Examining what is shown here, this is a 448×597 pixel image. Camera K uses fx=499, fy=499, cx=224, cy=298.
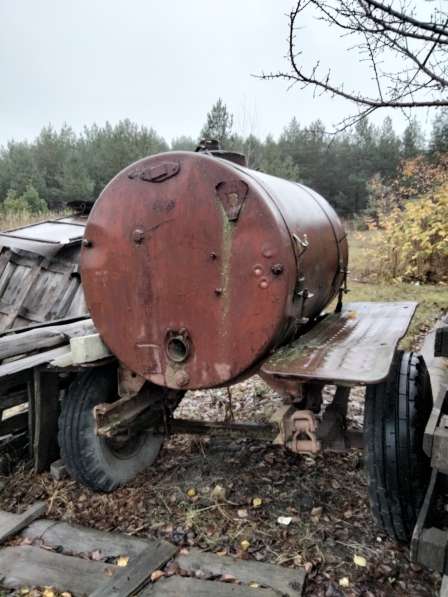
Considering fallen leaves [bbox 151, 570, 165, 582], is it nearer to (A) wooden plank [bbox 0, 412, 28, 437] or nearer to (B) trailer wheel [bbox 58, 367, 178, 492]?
(B) trailer wheel [bbox 58, 367, 178, 492]

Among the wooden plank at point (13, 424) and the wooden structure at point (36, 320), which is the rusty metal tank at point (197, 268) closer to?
the wooden structure at point (36, 320)

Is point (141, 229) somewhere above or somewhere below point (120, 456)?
above

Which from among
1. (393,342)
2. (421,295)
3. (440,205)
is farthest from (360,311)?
(440,205)

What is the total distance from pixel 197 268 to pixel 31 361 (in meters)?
1.18

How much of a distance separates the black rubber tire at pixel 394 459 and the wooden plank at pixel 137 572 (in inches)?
43.3

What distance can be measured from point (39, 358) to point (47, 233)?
3472 mm

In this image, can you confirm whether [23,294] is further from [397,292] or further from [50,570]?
[397,292]

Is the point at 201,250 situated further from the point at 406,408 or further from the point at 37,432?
the point at 37,432

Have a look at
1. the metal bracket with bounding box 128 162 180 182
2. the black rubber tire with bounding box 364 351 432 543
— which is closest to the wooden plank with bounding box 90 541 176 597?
the black rubber tire with bounding box 364 351 432 543

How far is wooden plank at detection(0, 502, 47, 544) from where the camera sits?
2.80m

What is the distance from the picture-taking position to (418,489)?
2.47 metres

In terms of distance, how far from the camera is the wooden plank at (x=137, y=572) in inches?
90.6

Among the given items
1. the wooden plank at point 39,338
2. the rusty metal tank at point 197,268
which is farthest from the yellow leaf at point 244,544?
the wooden plank at point 39,338

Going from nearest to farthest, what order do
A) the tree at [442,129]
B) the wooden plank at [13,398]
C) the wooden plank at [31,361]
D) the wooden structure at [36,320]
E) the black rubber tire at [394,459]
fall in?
the black rubber tire at [394,459] < the wooden plank at [31,361] < the wooden structure at [36,320] < the wooden plank at [13,398] < the tree at [442,129]
